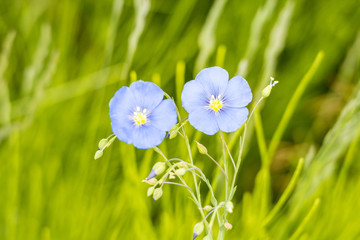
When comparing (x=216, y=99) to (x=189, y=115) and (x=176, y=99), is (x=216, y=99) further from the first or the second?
(x=176, y=99)

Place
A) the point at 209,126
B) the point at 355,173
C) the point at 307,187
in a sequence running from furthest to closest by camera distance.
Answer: the point at 355,173
the point at 307,187
the point at 209,126

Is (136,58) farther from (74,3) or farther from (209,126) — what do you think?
(209,126)

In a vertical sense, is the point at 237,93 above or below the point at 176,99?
below

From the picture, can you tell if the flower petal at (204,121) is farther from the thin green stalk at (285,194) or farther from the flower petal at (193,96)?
the thin green stalk at (285,194)

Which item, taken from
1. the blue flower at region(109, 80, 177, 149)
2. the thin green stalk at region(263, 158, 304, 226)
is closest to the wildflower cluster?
the blue flower at region(109, 80, 177, 149)

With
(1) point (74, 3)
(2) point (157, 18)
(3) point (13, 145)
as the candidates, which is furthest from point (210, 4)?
(3) point (13, 145)

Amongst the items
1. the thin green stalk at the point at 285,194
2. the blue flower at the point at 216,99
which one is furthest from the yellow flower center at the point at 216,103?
the thin green stalk at the point at 285,194

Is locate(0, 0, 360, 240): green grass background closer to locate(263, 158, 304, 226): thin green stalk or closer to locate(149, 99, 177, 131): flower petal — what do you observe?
locate(263, 158, 304, 226): thin green stalk

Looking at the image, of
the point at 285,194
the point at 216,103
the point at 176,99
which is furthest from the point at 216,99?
the point at 176,99
